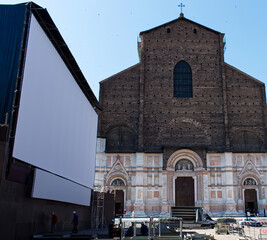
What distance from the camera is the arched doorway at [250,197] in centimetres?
2872

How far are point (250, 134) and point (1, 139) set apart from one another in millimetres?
23877

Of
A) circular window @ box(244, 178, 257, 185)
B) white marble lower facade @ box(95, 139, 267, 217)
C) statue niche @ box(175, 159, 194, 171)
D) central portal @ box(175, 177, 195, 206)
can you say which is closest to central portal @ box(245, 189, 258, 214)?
white marble lower facade @ box(95, 139, 267, 217)

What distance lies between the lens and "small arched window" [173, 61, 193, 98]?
31.5 meters

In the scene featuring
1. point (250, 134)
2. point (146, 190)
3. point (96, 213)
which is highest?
point (250, 134)

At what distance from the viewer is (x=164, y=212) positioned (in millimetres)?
28109

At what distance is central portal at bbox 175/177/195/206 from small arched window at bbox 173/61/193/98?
746 centimetres

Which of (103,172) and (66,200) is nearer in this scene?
(66,200)

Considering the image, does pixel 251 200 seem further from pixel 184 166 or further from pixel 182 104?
pixel 182 104

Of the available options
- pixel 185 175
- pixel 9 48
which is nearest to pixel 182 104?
pixel 185 175

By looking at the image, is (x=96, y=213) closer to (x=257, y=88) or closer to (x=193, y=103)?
(x=193, y=103)

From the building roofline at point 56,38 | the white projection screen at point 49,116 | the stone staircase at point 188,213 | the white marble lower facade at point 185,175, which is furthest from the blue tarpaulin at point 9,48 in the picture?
the white marble lower facade at point 185,175

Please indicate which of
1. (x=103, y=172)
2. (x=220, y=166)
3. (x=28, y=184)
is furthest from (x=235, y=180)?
(x=28, y=184)

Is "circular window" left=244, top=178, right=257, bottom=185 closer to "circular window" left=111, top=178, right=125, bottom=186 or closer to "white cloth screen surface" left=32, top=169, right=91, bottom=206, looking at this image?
"circular window" left=111, top=178, right=125, bottom=186

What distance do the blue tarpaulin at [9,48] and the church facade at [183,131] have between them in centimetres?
1791
